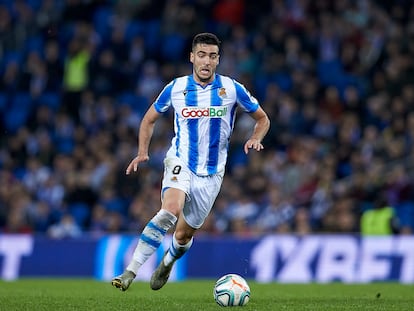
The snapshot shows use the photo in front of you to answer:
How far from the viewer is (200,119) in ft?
34.8

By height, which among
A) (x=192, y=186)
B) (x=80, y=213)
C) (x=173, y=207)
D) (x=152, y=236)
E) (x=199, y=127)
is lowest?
(x=152, y=236)

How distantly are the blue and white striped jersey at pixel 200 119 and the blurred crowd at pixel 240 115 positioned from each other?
24.2 feet

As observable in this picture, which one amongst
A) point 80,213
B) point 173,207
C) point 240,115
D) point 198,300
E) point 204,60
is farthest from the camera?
point 240,115

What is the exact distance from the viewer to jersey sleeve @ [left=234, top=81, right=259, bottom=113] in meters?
10.8

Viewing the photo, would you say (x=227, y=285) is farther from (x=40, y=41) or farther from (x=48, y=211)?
(x=40, y=41)

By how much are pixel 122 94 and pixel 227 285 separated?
524 inches

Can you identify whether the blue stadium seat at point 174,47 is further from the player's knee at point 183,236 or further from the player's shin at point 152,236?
the player's shin at point 152,236

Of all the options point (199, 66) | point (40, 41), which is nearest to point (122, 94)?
point (40, 41)

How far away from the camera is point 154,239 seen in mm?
10117

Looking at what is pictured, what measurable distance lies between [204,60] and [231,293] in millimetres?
2386

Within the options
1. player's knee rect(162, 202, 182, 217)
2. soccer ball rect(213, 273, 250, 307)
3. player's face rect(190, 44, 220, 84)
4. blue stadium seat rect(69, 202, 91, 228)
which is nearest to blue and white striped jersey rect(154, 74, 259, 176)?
player's face rect(190, 44, 220, 84)

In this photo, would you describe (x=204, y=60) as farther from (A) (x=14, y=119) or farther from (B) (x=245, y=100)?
(A) (x=14, y=119)

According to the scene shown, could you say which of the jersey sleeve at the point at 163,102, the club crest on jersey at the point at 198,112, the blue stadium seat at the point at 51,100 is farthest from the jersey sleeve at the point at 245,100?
the blue stadium seat at the point at 51,100

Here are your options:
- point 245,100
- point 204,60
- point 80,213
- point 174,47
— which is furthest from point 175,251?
point 174,47
